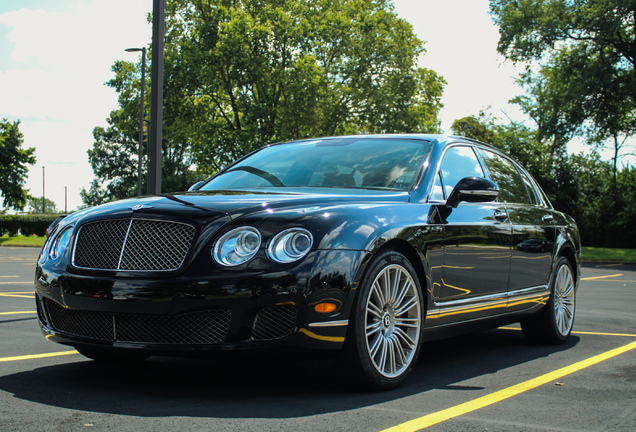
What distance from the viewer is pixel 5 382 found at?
4.24 m

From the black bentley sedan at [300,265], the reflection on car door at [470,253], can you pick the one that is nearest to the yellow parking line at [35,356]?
the black bentley sedan at [300,265]

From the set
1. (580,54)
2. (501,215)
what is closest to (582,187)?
(580,54)

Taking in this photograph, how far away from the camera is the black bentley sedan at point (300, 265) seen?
3.73 metres

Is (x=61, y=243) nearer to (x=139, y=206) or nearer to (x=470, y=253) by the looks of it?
(x=139, y=206)

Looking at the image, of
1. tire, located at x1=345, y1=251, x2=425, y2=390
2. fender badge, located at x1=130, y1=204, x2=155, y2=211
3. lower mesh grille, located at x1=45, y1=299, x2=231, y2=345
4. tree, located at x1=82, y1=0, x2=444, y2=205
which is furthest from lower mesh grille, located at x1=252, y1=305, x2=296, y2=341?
tree, located at x1=82, y1=0, x2=444, y2=205

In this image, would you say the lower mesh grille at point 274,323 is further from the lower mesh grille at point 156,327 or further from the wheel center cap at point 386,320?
the wheel center cap at point 386,320

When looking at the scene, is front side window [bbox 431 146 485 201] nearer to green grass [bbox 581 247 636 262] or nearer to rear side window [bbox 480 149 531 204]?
rear side window [bbox 480 149 531 204]

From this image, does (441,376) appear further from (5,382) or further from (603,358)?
(5,382)

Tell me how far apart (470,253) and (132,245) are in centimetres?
235

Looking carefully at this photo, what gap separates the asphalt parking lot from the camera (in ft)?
11.2

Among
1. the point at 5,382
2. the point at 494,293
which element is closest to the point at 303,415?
the point at 5,382

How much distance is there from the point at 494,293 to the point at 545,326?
1237 millimetres

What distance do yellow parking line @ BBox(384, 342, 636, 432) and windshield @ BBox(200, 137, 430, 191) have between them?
4.85 feet

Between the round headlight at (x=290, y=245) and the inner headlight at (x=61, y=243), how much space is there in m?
1.33
